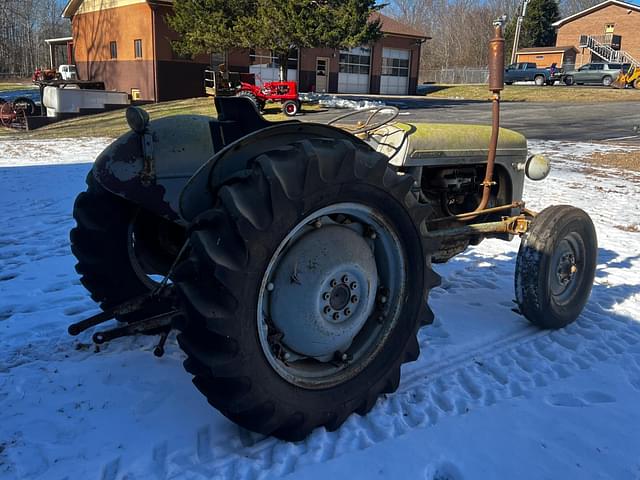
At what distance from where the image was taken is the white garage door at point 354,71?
34781 millimetres

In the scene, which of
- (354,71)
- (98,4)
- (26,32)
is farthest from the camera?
(26,32)

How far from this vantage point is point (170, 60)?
25266 mm

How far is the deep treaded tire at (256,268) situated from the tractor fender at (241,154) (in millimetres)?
233

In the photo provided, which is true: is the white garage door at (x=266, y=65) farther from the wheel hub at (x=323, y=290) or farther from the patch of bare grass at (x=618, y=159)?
the wheel hub at (x=323, y=290)

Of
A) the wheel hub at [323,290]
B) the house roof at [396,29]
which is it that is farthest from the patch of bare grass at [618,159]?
the house roof at [396,29]

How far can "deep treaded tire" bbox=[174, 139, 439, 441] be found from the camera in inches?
80.4

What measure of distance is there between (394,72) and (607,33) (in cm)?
2758

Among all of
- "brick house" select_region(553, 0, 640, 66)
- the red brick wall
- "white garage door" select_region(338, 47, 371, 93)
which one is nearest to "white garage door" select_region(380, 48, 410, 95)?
"white garage door" select_region(338, 47, 371, 93)

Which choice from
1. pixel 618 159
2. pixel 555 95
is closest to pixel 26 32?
pixel 555 95

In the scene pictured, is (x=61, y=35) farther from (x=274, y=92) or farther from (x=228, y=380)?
(x=228, y=380)

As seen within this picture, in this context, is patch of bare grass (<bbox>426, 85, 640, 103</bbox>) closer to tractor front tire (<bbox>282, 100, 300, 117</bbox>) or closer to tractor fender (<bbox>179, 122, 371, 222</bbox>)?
tractor front tire (<bbox>282, 100, 300, 117</bbox>)

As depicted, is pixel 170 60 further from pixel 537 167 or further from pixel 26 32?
pixel 26 32

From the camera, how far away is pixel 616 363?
3316mm

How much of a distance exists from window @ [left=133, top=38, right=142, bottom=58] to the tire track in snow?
2600cm
